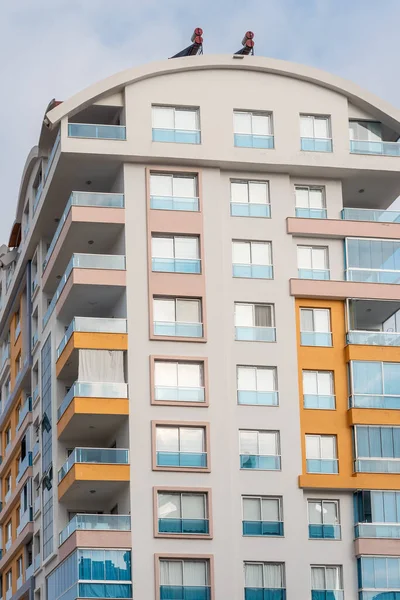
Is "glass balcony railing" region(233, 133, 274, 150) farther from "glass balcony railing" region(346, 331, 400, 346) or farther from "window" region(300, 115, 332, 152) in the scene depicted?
"glass balcony railing" region(346, 331, 400, 346)

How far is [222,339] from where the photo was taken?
61.7 m

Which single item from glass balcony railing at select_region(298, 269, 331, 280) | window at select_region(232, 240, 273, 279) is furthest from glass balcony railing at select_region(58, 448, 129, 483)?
glass balcony railing at select_region(298, 269, 331, 280)

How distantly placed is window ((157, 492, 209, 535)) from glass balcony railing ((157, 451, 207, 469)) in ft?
3.94

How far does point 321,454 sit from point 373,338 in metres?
5.71

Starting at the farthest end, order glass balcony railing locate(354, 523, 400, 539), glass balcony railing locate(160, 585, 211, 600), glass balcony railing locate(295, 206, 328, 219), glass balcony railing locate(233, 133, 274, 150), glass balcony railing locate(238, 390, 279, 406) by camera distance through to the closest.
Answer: glass balcony railing locate(295, 206, 328, 219), glass balcony railing locate(233, 133, 274, 150), glass balcony railing locate(238, 390, 279, 406), glass balcony railing locate(354, 523, 400, 539), glass balcony railing locate(160, 585, 211, 600)

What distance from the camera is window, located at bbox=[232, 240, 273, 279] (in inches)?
2478

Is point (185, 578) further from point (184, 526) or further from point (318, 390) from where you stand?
point (318, 390)

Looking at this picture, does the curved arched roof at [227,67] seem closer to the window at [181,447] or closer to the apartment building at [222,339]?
the apartment building at [222,339]

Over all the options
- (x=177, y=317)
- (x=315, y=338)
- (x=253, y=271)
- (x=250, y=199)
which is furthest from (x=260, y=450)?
(x=250, y=199)

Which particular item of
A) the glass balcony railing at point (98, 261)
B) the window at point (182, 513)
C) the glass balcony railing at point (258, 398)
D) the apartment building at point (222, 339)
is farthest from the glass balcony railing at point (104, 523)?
the glass balcony railing at point (98, 261)

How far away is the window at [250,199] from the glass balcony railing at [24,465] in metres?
17.8

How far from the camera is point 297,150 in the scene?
64.2m

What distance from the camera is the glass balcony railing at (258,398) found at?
201 ft

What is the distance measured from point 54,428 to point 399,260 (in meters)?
17.4
